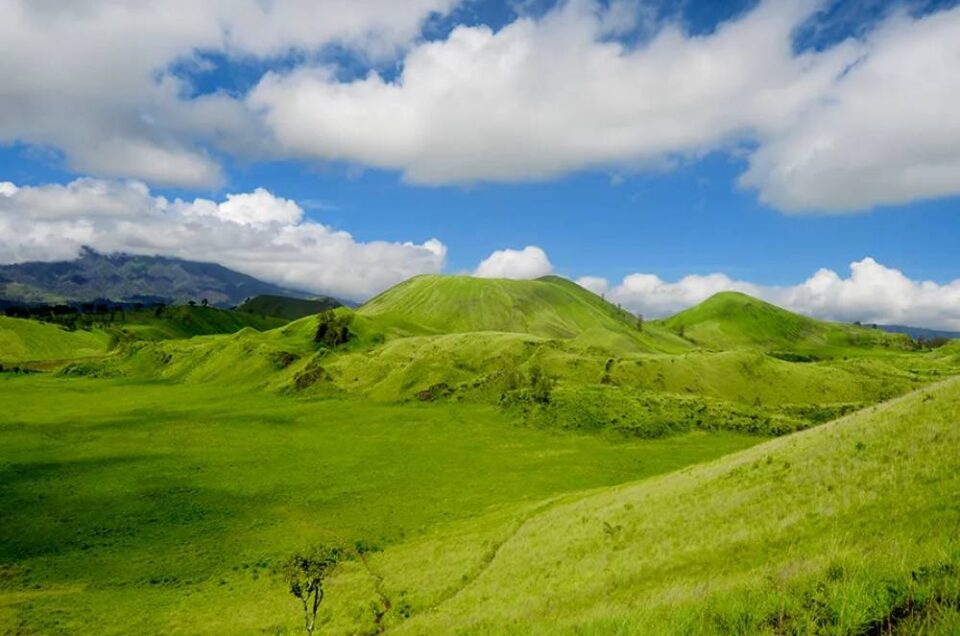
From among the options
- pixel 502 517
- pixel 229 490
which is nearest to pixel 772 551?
pixel 502 517

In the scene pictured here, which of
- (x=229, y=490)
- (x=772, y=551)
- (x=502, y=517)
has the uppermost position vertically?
(x=772, y=551)

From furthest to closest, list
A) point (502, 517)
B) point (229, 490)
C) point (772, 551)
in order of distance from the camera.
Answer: point (229, 490) < point (502, 517) < point (772, 551)

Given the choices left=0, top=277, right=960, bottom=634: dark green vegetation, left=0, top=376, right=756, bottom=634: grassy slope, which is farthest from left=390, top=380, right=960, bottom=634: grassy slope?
left=0, top=376, right=756, bottom=634: grassy slope

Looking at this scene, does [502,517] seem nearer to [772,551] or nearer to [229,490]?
[772,551]

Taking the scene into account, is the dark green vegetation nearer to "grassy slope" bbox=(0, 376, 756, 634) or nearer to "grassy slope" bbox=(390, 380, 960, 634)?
"grassy slope" bbox=(390, 380, 960, 634)

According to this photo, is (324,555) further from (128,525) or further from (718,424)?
(718,424)

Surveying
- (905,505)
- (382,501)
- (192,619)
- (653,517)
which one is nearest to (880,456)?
(905,505)

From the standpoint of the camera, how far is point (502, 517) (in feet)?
223

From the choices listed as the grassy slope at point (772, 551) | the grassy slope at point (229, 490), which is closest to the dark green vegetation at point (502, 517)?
the grassy slope at point (772, 551)

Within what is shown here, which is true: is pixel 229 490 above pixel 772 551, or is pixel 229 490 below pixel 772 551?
below

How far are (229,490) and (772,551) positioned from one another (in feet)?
291

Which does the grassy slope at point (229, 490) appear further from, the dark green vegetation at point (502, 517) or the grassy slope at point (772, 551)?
the grassy slope at point (772, 551)

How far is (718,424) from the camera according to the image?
14025 cm

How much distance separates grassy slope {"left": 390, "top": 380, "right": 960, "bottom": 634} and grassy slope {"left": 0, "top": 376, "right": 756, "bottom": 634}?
2243cm
